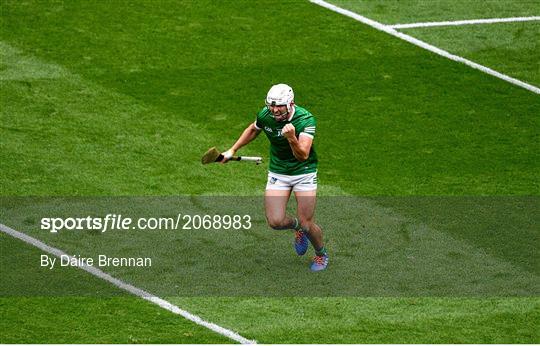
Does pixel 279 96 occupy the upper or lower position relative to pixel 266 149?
upper

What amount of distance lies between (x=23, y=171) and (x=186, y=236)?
3239mm

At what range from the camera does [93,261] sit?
1711 cm

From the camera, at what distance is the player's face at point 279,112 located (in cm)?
1596

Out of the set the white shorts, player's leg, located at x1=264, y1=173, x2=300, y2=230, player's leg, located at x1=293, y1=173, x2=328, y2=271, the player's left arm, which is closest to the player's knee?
player's leg, located at x1=264, y1=173, x2=300, y2=230

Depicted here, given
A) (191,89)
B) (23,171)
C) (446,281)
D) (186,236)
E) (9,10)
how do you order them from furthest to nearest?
(9,10) < (191,89) < (23,171) < (186,236) < (446,281)

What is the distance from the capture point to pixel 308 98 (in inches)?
875

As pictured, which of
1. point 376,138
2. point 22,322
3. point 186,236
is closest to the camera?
point 22,322

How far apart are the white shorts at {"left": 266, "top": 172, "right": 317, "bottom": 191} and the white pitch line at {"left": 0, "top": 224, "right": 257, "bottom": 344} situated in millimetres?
2040

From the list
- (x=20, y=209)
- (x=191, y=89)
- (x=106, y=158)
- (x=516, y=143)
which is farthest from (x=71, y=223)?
(x=516, y=143)

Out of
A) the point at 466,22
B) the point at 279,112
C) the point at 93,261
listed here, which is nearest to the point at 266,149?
the point at 93,261

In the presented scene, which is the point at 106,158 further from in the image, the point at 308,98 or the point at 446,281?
the point at 446,281

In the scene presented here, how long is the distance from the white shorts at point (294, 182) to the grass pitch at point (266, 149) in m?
1.09

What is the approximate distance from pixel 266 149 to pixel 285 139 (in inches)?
172

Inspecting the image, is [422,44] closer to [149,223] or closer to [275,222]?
[149,223]
